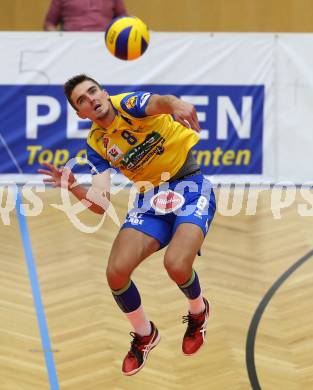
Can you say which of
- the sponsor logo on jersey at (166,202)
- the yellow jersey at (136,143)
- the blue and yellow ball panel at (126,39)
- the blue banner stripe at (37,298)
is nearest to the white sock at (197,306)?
the sponsor logo on jersey at (166,202)

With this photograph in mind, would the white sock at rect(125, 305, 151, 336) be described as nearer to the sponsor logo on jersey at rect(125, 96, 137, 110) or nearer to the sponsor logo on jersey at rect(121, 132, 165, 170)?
the sponsor logo on jersey at rect(121, 132, 165, 170)

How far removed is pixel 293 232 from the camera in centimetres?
1176

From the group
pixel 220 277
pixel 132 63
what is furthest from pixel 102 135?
pixel 132 63

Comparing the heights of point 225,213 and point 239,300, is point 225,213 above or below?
above

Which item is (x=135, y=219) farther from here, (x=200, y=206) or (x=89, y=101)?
(x=89, y=101)

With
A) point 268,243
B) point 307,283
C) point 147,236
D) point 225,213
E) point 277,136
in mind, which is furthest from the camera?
point 277,136

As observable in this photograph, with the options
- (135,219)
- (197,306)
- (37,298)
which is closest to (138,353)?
(197,306)

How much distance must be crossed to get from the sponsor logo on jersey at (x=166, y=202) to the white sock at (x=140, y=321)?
2.67 ft

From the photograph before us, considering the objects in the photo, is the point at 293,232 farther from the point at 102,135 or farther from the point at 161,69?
the point at 102,135

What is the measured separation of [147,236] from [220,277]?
115 inches

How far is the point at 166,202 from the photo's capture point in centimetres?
775

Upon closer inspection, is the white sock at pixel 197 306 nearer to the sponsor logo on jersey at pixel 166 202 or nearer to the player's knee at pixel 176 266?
the player's knee at pixel 176 266

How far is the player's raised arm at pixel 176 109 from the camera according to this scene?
6.86m

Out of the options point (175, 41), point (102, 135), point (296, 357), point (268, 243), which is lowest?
point (296, 357)
